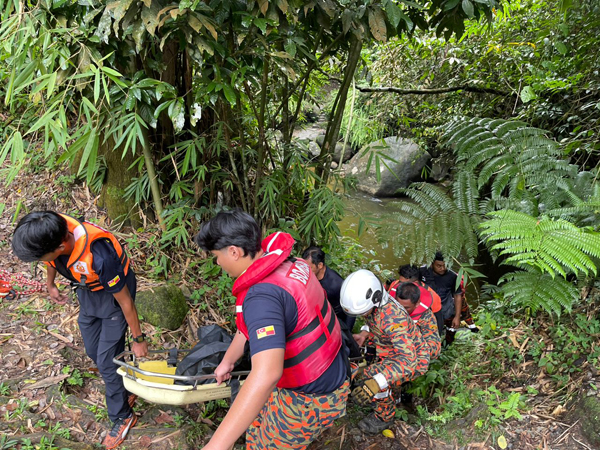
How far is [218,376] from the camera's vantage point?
2.07 metres

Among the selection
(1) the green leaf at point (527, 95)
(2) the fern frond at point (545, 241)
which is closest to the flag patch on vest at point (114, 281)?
(2) the fern frond at point (545, 241)

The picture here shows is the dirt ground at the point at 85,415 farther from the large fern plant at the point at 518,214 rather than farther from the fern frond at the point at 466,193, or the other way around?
the fern frond at the point at 466,193

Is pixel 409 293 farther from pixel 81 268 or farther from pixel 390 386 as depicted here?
pixel 81 268

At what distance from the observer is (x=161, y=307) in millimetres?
3256

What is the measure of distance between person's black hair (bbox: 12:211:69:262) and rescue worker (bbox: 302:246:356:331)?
5.72ft

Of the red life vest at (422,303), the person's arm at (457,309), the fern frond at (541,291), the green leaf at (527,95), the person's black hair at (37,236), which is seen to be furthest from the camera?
the person's arm at (457,309)

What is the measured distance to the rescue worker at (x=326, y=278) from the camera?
119 inches

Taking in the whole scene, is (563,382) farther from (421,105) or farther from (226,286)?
(421,105)

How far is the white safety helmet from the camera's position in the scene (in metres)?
2.45

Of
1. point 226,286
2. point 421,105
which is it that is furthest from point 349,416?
point 421,105

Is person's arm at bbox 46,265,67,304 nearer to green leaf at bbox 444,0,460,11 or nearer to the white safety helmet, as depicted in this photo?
the white safety helmet

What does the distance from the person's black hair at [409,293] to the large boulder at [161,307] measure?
6.21 feet

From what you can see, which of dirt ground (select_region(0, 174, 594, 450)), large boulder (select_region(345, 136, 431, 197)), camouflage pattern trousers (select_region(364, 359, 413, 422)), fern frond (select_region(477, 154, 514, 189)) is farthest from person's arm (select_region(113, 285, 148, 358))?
large boulder (select_region(345, 136, 431, 197))

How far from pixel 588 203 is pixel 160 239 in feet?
11.6
